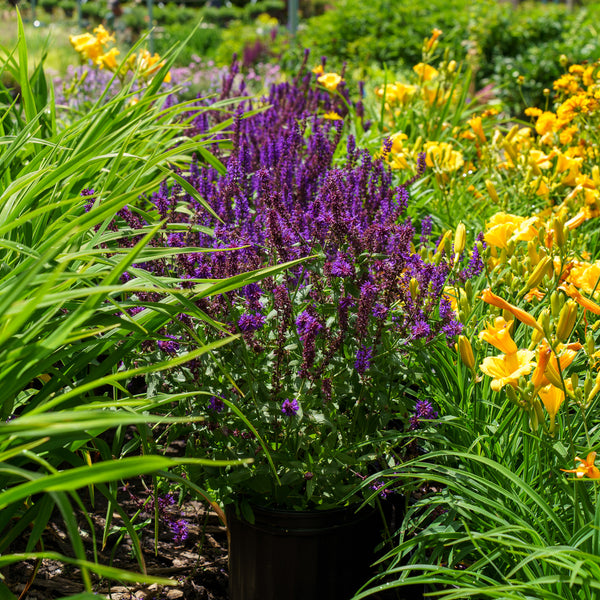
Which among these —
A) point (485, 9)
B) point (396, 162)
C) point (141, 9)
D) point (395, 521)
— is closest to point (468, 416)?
point (395, 521)

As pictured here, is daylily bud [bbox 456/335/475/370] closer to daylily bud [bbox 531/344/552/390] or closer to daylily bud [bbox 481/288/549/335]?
daylily bud [bbox 481/288/549/335]

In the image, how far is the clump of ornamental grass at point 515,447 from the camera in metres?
1.48

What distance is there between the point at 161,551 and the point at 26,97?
170cm

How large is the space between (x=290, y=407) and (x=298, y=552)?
46 centimetres

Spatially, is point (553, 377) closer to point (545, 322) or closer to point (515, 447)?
point (545, 322)

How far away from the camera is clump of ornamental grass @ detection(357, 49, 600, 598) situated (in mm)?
1480

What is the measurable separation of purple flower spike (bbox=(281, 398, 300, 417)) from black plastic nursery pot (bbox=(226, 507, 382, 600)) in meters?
0.30

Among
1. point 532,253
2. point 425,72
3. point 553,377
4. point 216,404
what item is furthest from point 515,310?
point 425,72

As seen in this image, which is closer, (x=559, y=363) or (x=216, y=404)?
(x=559, y=363)

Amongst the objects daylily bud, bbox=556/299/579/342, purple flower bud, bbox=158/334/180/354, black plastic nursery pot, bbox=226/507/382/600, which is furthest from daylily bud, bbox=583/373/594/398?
purple flower bud, bbox=158/334/180/354

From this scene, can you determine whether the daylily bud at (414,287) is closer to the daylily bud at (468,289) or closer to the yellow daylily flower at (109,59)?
the daylily bud at (468,289)

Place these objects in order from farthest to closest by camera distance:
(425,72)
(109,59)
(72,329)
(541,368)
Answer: (425,72)
(109,59)
(541,368)
(72,329)

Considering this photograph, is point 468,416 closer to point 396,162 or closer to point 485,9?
point 396,162

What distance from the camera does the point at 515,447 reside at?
185 cm
